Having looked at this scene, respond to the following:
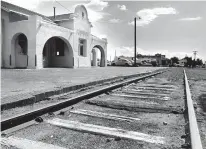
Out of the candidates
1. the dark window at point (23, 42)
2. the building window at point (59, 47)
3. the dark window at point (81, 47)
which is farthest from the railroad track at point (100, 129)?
the dark window at point (81, 47)

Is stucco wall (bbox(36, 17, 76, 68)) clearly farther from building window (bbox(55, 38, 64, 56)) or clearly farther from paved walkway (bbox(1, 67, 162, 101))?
paved walkway (bbox(1, 67, 162, 101))

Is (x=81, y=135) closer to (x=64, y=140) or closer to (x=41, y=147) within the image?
(x=64, y=140)

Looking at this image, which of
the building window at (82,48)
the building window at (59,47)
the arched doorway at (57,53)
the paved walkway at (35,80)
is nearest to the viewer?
the paved walkway at (35,80)

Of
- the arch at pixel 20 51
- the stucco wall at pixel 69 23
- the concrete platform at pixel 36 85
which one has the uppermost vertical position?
the stucco wall at pixel 69 23

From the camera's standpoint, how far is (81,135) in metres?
2.67

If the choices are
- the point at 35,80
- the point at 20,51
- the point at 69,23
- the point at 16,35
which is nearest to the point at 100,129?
the point at 35,80

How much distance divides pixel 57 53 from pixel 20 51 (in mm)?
5723

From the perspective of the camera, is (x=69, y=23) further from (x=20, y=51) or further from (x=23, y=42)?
(x=20, y=51)

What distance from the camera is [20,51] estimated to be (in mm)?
21250

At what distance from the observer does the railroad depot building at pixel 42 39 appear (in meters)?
19.3

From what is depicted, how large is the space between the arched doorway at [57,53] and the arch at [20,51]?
399cm

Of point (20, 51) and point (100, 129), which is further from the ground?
point (20, 51)

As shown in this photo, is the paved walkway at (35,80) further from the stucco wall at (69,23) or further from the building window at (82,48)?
the building window at (82,48)

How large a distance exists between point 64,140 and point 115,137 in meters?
0.62
